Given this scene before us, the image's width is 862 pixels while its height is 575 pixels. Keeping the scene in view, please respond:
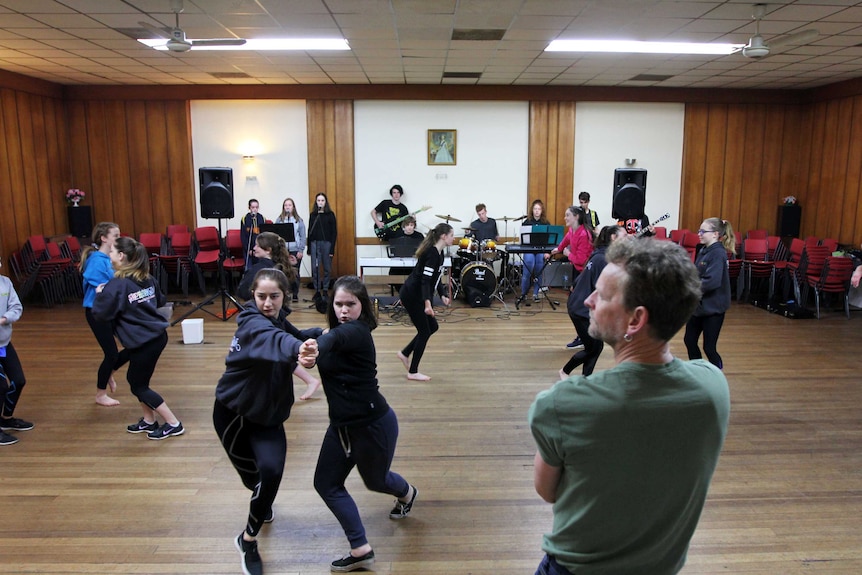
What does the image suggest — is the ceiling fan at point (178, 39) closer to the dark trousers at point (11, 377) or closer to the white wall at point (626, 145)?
the dark trousers at point (11, 377)

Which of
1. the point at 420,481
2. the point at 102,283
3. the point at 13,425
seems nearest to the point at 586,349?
the point at 420,481

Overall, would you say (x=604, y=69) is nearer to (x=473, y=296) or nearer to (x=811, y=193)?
(x=473, y=296)

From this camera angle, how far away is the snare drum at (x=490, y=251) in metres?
9.49

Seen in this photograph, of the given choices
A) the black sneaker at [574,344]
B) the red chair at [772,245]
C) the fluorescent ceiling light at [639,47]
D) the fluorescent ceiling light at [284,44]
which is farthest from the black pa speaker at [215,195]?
the red chair at [772,245]

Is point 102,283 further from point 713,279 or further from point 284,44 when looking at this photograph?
point 713,279

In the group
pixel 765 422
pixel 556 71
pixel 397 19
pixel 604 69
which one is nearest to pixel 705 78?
pixel 604 69

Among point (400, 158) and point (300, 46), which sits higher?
point (300, 46)

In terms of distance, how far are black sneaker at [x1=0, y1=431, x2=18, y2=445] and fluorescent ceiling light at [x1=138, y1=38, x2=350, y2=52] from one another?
482 centimetres

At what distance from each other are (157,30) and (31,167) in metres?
4.76

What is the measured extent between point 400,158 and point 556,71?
317 cm

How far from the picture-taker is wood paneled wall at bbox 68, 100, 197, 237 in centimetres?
1084

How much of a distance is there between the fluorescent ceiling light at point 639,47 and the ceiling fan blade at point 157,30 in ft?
14.8

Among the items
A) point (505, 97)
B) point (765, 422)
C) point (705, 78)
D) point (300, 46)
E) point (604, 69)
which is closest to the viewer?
point (765, 422)

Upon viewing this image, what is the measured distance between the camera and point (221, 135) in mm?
10961
